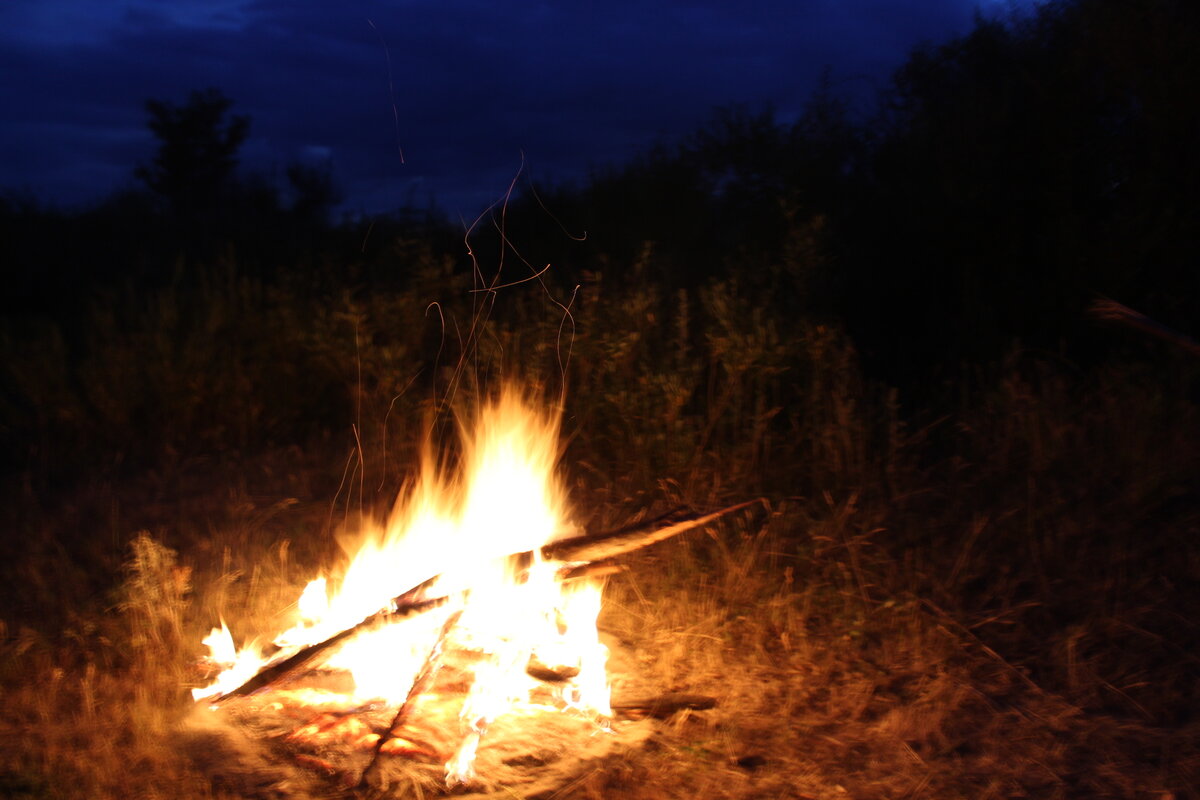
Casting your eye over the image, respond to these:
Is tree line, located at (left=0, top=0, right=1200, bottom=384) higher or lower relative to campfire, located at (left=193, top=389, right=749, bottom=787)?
higher

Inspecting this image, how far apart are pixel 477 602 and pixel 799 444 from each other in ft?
9.75

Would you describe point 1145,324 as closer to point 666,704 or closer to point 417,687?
point 666,704

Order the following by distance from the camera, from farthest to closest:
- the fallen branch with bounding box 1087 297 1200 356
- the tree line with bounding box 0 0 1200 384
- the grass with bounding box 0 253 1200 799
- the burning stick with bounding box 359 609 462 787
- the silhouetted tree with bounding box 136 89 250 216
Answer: the silhouetted tree with bounding box 136 89 250 216, the tree line with bounding box 0 0 1200 384, the fallen branch with bounding box 1087 297 1200 356, the grass with bounding box 0 253 1200 799, the burning stick with bounding box 359 609 462 787

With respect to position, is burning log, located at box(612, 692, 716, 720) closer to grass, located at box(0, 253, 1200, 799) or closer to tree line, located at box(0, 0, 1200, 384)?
grass, located at box(0, 253, 1200, 799)

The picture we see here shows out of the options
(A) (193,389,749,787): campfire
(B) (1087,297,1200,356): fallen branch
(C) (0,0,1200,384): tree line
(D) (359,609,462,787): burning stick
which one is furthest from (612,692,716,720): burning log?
(C) (0,0,1200,384): tree line

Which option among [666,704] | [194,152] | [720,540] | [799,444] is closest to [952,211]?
[799,444]

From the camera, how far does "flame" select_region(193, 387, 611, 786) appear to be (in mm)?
3545

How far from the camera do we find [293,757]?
3.17 meters

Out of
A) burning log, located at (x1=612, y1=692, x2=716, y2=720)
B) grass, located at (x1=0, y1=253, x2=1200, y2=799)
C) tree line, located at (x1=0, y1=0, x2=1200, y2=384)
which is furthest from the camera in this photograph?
tree line, located at (x1=0, y1=0, x2=1200, y2=384)

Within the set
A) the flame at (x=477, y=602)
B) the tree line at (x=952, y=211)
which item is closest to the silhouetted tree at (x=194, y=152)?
the tree line at (x=952, y=211)

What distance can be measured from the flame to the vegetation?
0.35 metres

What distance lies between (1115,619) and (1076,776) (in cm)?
112

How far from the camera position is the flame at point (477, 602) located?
140 inches

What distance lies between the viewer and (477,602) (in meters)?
3.70
